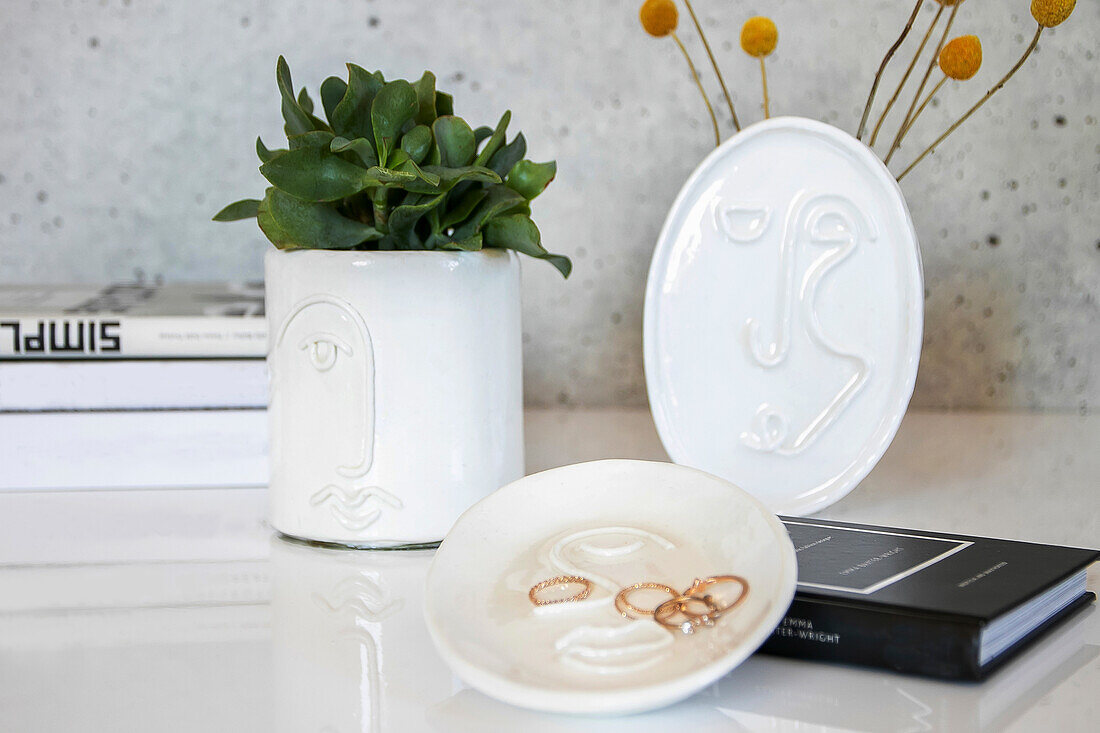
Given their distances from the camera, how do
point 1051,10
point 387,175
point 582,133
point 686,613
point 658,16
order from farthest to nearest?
1. point 582,133
2. point 658,16
3. point 1051,10
4. point 387,175
5. point 686,613

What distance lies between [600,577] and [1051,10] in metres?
0.45

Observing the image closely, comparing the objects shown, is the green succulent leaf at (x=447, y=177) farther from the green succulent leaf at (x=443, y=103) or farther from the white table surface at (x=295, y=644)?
the white table surface at (x=295, y=644)

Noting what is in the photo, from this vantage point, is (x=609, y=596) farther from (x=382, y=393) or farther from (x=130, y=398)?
(x=130, y=398)

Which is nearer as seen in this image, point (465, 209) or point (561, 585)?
point (561, 585)

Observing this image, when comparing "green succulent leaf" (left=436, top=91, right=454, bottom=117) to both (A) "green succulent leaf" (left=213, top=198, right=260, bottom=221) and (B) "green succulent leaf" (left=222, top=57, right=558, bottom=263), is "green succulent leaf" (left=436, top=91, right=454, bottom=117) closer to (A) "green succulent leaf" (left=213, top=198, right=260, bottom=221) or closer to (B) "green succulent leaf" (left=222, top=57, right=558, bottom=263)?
(B) "green succulent leaf" (left=222, top=57, right=558, bottom=263)

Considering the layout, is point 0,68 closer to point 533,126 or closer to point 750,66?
point 533,126

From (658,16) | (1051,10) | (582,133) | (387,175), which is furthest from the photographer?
(582,133)

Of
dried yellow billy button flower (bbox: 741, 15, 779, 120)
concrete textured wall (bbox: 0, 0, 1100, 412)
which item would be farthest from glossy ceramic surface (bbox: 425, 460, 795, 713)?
concrete textured wall (bbox: 0, 0, 1100, 412)

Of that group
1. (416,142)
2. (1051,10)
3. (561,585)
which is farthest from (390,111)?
(1051,10)

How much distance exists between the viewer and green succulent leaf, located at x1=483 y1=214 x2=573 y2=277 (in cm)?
55

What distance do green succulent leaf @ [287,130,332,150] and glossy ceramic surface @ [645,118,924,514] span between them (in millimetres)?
233

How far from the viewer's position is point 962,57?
0.61 m

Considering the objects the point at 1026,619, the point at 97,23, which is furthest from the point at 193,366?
the point at 1026,619

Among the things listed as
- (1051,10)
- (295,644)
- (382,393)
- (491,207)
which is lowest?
(295,644)
